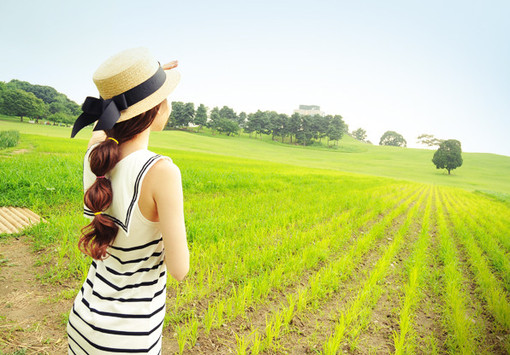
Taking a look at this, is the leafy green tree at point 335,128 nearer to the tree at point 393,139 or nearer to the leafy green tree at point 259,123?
the leafy green tree at point 259,123

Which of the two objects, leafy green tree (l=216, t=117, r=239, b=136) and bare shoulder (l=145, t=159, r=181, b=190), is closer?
bare shoulder (l=145, t=159, r=181, b=190)

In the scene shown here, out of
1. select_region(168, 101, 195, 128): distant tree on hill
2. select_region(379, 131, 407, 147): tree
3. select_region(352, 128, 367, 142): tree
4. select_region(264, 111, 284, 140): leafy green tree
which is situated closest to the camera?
select_region(168, 101, 195, 128): distant tree on hill

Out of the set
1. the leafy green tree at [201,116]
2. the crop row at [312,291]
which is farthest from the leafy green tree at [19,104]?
the crop row at [312,291]

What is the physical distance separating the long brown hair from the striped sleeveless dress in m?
0.04

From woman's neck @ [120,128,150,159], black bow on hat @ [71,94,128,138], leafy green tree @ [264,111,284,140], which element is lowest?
woman's neck @ [120,128,150,159]

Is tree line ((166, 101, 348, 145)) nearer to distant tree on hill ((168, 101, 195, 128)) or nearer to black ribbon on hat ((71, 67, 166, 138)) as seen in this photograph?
distant tree on hill ((168, 101, 195, 128))

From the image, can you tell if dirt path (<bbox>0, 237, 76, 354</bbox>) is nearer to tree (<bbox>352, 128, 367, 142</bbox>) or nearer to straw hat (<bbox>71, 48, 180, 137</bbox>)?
straw hat (<bbox>71, 48, 180, 137</bbox>)

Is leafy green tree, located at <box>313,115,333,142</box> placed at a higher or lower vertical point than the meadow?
higher

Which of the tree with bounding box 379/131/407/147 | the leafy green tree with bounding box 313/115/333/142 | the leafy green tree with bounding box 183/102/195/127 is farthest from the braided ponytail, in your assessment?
the tree with bounding box 379/131/407/147

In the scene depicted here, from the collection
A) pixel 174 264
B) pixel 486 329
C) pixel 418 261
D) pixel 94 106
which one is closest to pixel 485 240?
pixel 418 261

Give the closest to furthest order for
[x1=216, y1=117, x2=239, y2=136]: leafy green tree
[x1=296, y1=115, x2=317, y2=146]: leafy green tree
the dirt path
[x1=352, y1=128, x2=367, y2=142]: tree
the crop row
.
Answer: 1. the dirt path
2. the crop row
3. [x1=296, y1=115, x2=317, y2=146]: leafy green tree
4. [x1=216, y1=117, x2=239, y2=136]: leafy green tree
5. [x1=352, y1=128, x2=367, y2=142]: tree

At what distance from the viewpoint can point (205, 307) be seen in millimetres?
3047

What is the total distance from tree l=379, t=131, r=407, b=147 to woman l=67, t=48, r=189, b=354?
6574 inches

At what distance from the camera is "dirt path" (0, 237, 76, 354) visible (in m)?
2.35
